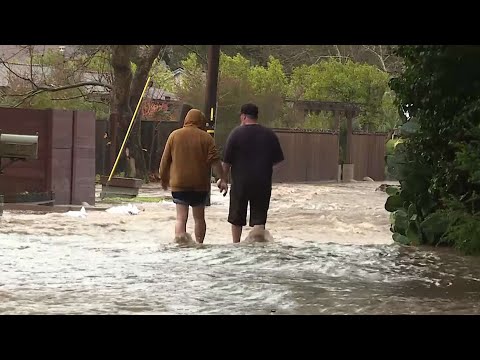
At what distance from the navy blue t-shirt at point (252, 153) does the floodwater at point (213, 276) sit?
794mm

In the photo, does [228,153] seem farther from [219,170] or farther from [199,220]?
[199,220]

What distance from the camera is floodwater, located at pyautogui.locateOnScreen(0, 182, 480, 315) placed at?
5.93 meters

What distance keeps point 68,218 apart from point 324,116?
21235 millimetres

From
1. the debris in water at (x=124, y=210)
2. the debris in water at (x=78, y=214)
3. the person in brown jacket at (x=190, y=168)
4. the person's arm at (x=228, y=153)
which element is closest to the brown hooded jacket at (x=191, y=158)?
the person in brown jacket at (x=190, y=168)

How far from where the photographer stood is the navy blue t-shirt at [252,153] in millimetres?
9461

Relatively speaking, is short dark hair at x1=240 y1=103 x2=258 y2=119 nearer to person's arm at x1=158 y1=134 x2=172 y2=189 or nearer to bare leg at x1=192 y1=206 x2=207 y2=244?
person's arm at x1=158 y1=134 x2=172 y2=189

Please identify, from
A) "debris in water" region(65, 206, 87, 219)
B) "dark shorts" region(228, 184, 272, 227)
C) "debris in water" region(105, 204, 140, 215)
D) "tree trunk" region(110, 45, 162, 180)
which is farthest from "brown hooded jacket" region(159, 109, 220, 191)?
"tree trunk" region(110, 45, 162, 180)

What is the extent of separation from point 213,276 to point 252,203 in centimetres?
245

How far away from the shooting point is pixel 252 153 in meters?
9.50

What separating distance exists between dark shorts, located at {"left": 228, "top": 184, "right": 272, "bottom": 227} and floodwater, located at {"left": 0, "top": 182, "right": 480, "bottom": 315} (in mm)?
400

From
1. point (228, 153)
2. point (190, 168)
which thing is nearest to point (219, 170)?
point (228, 153)

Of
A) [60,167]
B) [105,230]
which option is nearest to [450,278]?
[105,230]
